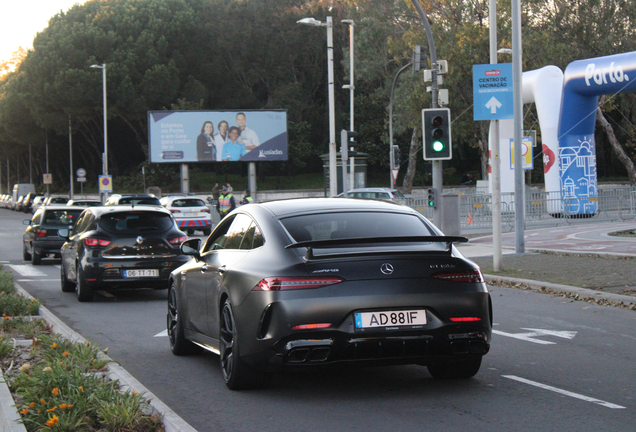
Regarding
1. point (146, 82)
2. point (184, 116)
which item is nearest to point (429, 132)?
point (184, 116)

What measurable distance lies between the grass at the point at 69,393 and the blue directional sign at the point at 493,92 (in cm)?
1009

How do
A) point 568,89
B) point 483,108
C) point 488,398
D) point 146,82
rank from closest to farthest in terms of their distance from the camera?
point 488,398
point 483,108
point 568,89
point 146,82

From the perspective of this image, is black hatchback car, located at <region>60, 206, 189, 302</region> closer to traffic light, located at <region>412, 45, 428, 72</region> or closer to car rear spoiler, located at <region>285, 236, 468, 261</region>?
car rear spoiler, located at <region>285, 236, 468, 261</region>

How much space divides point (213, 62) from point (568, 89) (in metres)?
44.7

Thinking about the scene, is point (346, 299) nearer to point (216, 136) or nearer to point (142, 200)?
point (142, 200)

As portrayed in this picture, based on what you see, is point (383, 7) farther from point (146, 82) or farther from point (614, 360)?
point (614, 360)

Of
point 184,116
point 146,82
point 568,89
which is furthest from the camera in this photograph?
point 146,82

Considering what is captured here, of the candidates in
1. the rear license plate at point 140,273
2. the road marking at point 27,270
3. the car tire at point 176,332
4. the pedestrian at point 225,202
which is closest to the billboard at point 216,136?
the pedestrian at point 225,202

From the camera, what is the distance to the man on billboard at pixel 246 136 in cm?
5555

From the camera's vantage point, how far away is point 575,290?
41.7ft

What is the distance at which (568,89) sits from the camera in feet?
104

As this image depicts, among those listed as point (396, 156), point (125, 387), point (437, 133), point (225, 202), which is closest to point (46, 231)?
point (225, 202)

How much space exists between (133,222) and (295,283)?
27.3ft

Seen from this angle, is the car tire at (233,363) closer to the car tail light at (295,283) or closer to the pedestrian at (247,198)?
the car tail light at (295,283)
